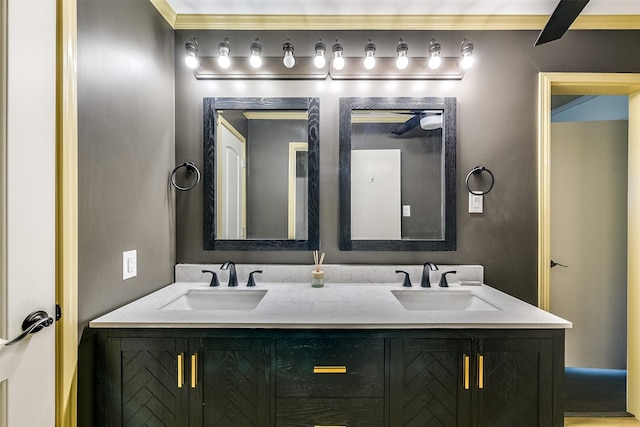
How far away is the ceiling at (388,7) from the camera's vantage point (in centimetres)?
172

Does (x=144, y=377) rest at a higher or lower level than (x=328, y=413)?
higher

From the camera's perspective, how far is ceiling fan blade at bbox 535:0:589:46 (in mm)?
1452

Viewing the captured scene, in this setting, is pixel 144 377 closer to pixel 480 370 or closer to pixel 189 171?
pixel 189 171

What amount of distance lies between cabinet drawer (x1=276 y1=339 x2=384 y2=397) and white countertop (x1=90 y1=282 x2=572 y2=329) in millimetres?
78

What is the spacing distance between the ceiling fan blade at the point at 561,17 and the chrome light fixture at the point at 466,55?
0.31 metres

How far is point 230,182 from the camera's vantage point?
1.87 metres

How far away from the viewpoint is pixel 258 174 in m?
1.85

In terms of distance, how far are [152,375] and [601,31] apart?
2807 millimetres

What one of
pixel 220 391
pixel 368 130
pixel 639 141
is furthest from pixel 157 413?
pixel 639 141

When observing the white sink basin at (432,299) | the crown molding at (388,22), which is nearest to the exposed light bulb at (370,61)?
the crown molding at (388,22)

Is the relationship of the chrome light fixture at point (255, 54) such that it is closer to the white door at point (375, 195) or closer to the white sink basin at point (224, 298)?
the white door at point (375, 195)

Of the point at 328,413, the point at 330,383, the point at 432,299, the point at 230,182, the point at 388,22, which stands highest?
the point at 388,22

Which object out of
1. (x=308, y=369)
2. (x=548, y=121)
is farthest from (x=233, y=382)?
(x=548, y=121)

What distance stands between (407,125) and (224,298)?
138cm
